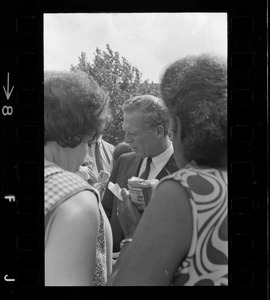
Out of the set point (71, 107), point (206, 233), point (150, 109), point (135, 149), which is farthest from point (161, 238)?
point (71, 107)

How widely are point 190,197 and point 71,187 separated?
1.96ft

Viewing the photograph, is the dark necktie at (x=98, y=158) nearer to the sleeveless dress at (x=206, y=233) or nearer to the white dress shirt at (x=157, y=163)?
the white dress shirt at (x=157, y=163)

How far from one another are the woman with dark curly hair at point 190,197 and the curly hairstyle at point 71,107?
1.14 feet

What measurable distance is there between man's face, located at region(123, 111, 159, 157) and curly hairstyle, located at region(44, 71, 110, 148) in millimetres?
112

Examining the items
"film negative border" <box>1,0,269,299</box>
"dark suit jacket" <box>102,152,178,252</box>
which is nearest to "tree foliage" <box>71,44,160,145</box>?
"dark suit jacket" <box>102,152,178,252</box>

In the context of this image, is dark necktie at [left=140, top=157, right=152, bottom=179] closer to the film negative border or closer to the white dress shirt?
the white dress shirt

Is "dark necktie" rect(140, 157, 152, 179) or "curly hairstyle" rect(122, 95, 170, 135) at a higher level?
"curly hairstyle" rect(122, 95, 170, 135)

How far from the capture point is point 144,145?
389 centimetres

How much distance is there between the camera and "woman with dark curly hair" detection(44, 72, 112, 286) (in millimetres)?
3869
